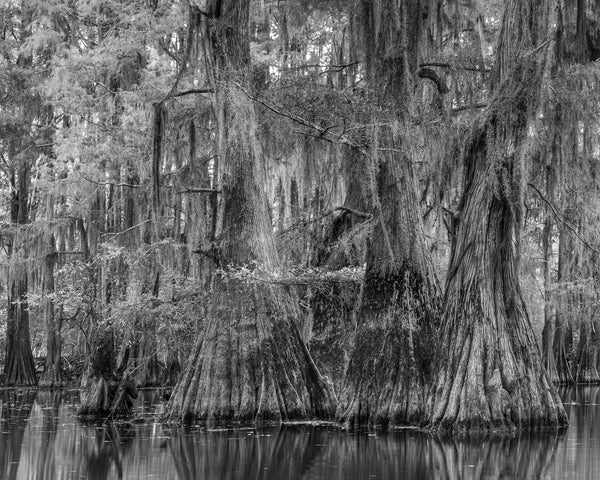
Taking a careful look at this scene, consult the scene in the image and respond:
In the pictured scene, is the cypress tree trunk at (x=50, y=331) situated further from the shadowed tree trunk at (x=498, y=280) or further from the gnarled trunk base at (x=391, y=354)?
the shadowed tree trunk at (x=498, y=280)

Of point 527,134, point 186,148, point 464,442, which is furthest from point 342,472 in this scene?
point 186,148

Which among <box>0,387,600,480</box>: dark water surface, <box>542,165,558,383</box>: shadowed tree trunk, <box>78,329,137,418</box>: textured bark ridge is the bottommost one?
<box>0,387,600,480</box>: dark water surface

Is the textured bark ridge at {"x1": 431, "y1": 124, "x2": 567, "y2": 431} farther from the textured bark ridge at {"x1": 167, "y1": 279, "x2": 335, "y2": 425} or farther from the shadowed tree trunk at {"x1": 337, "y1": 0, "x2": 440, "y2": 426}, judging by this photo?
the textured bark ridge at {"x1": 167, "y1": 279, "x2": 335, "y2": 425}

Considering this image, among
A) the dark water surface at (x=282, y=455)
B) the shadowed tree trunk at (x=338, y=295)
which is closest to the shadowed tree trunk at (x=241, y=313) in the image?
the dark water surface at (x=282, y=455)

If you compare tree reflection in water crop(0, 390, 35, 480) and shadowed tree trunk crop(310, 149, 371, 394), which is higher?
shadowed tree trunk crop(310, 149, 371, 394)

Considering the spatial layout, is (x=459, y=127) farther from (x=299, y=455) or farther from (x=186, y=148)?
(x=186, y=148)

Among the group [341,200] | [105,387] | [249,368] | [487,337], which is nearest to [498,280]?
[487,337]

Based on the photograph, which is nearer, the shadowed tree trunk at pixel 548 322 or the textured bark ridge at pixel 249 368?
the textured bark ridge at pixel 249 368

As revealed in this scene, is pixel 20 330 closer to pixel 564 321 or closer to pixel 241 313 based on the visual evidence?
pixel 241 313

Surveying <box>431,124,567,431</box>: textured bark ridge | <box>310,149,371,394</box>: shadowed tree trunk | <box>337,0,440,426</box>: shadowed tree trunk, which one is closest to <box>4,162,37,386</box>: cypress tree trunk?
<box>310,149,371,394</box>: shadowed tree trunk

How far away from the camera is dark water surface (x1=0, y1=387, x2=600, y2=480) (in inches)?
355

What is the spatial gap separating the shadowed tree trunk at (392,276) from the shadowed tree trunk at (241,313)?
901mm

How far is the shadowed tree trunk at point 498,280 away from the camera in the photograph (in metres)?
11.3

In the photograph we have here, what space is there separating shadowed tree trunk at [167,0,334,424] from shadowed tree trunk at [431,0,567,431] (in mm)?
2303
